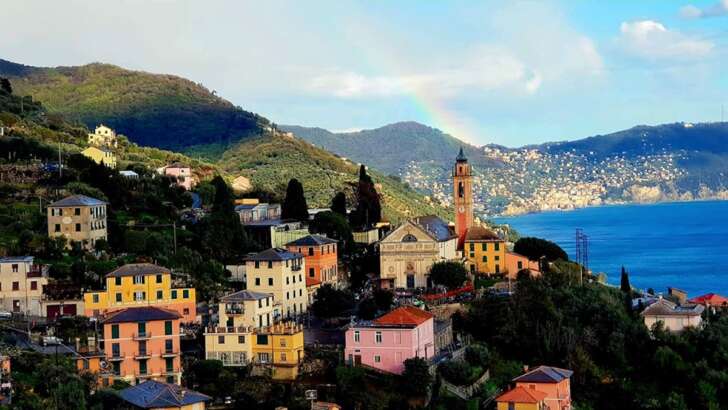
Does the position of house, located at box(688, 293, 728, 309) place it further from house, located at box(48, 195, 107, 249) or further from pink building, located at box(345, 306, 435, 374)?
house, located at box(48, 195, 107, 249)

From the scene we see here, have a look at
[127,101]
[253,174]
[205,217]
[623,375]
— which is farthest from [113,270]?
[127,101]

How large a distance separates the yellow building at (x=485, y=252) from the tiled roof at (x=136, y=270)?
57.4 ft

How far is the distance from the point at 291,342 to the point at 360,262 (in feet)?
49.1

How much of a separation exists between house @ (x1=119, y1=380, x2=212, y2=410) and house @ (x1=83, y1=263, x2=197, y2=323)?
760cm

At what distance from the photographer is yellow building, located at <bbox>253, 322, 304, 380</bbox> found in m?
40.1

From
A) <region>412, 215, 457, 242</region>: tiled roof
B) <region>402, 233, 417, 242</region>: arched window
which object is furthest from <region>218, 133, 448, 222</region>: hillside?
<region>402, 233, 417, 242</region>: arched window

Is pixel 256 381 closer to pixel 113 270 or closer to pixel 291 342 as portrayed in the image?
pixel 291 342

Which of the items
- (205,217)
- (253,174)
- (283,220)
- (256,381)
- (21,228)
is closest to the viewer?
(256,381)

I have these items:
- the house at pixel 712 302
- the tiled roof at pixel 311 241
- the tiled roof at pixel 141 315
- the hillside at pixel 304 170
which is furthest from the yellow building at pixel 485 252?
the hillside at pixel 304 170

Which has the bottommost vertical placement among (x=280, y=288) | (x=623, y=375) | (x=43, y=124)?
(x=623, y=375)

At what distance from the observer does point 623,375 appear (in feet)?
148

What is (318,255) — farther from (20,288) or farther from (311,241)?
(20,288)

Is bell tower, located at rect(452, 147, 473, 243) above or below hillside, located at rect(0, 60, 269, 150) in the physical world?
below

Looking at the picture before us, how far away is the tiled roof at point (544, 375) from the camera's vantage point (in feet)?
132
